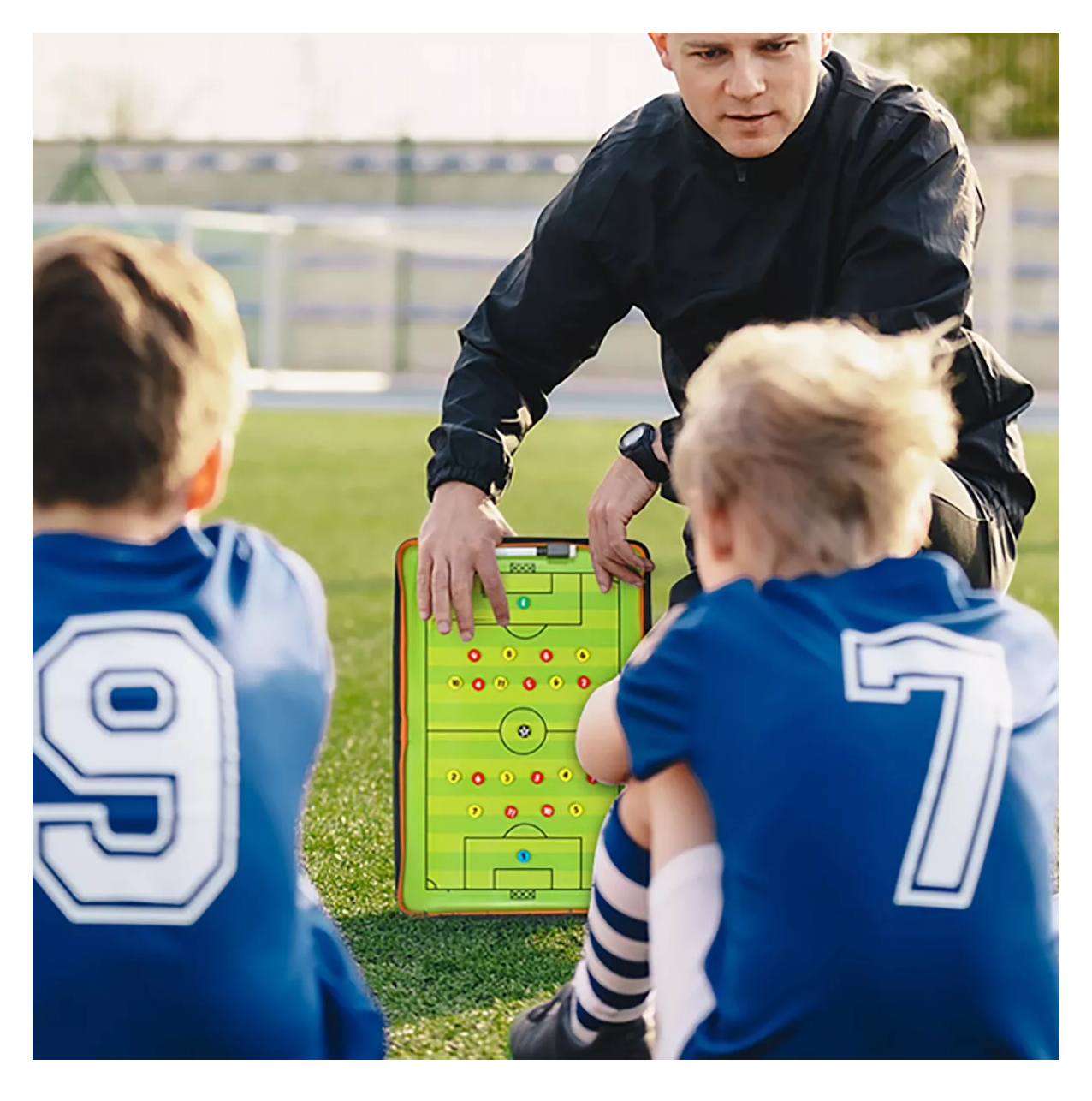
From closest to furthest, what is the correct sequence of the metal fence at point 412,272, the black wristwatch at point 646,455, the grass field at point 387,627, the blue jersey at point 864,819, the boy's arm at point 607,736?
1. the blue jersey at point 864,819
2. the boy's arm at point 607,736
3. the grass field at point 387,627
4. the black wristwatch at point 646,455
5. the metal fence at point 412,272

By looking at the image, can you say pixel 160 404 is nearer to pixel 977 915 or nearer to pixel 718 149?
pixel 977 915

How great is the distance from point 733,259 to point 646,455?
309 millimetres

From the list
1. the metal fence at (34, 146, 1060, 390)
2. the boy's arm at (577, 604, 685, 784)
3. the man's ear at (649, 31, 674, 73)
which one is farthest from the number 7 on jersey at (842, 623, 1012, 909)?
the metal fence at (34, 146, 1060, 390)

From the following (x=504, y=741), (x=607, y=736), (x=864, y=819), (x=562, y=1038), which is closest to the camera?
(x=864, y=819)

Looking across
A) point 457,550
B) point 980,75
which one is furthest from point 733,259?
point 980,75

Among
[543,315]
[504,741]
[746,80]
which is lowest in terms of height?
[504,741]

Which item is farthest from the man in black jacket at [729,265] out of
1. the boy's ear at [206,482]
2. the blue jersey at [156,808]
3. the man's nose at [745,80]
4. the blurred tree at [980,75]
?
the blurred tree at [980,75]

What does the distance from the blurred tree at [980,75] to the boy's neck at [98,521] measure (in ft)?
75.1

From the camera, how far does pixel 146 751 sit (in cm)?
142

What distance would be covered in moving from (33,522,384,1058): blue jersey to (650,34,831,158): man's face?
108 cm

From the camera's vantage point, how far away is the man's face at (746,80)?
2121 millimetres

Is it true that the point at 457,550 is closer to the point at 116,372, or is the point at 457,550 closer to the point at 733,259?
the point at 733,259

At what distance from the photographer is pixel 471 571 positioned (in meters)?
2.26

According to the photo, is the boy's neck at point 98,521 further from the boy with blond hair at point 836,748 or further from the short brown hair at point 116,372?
the boy with blond hair at point 836,748
